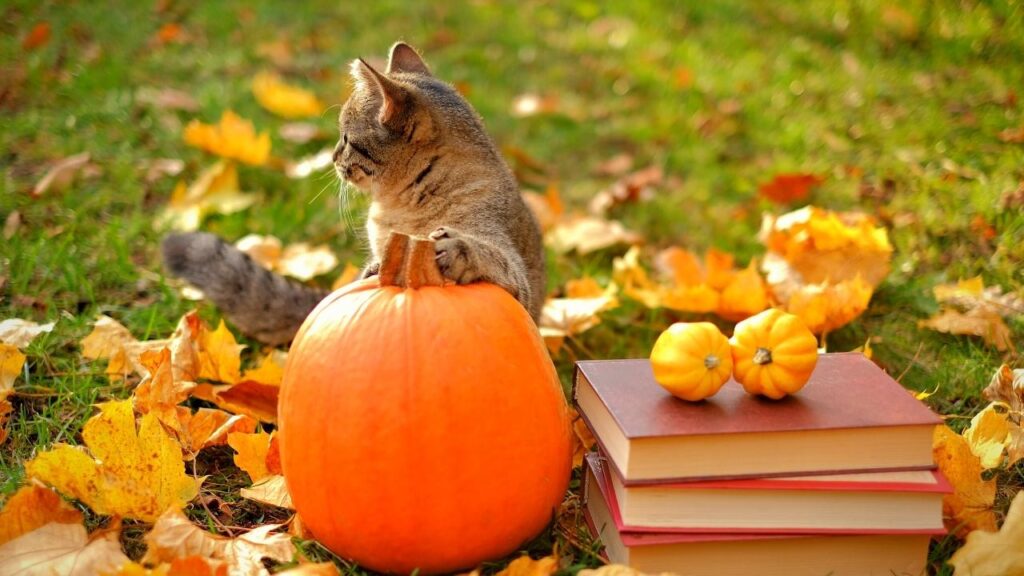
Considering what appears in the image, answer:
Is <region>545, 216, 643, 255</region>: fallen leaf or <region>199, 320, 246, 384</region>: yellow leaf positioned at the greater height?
<region>199, 320, 246, 384</region>: yellow leaf

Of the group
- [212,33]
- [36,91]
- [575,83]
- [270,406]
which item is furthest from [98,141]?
[575,83]

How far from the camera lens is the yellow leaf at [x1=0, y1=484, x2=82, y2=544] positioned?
5.23 ft

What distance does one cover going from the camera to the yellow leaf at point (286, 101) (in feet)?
13.5

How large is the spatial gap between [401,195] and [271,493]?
853 millimetres

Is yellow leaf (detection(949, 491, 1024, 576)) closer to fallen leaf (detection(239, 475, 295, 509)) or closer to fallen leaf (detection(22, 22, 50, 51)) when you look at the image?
fallen leaf (detection(239, 475, 295, 509))

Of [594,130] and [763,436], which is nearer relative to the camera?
[763,436]

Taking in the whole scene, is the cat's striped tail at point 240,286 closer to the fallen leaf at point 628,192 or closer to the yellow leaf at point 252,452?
the yellow leaf at point 252,452

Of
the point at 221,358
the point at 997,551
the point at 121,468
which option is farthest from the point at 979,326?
the point at 121,468

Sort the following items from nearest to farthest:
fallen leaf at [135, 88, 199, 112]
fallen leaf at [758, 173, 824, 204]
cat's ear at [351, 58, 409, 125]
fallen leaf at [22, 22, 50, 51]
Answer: cat's ear at [351, 58, 409, 125] → fallen leaf at [758, 173, 824, 204] → fallen leaf at [135, 88, 199, 112] → fallen leaf at [22, 22, 50, 51]

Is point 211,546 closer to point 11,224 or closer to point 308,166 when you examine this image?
point 11,224

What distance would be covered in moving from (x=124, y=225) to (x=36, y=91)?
4.58 ft

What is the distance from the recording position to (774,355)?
1619 mm

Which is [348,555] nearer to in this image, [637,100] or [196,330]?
[196,330]

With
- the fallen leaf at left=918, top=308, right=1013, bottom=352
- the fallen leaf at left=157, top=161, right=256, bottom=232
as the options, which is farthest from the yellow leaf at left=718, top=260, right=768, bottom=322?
the fallen leaf at left=157, top=161, right=256, bottom=232
